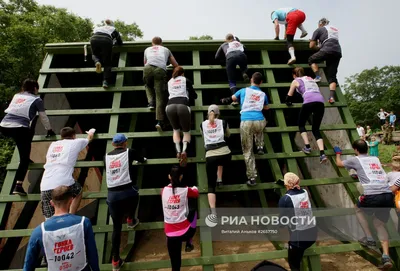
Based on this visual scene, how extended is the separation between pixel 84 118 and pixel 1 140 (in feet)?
10.8

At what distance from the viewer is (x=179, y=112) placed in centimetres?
336

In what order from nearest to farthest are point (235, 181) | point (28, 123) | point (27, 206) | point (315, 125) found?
point (28, 123)
point (27, 206)
point (315, 125)
point (235, 181)

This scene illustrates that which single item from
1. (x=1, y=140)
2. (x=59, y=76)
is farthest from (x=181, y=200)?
(x=1, y=140)

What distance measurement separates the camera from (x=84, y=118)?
5.51 m

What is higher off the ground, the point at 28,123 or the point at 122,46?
the point at 122,46

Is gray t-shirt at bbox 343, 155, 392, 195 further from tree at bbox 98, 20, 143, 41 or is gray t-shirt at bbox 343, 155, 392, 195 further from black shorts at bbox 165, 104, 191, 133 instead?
tree at bbox 98, 20, 143, 41

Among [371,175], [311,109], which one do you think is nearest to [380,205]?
[371,175]

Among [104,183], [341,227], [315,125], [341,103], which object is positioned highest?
[341,103]

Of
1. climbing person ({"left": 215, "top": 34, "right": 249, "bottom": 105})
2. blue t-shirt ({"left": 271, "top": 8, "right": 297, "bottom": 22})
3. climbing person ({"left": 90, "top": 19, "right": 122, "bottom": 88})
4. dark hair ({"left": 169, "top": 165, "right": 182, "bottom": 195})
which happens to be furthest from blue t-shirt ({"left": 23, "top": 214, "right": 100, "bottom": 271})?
blue t-shirt ({"left": 271, "top": 8, "right": 297, "bottom": 22})

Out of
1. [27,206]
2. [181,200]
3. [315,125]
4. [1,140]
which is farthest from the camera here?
[1,140]

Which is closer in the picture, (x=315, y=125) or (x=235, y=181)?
(x=315, y=125)

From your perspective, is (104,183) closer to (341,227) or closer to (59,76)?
(59,76)

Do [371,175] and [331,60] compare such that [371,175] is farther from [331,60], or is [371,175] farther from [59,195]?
[59,195]

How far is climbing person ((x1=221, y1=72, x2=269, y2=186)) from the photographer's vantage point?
3350 millimetres
